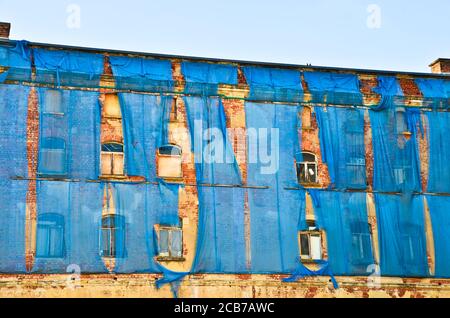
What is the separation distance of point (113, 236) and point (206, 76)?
279 inches

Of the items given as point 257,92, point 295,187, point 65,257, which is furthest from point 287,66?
point 65,257

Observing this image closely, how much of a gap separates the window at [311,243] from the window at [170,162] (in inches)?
201

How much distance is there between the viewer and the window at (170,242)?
95.7 ft

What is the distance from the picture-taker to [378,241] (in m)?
30.7

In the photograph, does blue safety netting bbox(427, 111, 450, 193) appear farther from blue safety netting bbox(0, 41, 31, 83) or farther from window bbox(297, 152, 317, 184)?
blue safety netting bbox(0, 41, 31, 83)

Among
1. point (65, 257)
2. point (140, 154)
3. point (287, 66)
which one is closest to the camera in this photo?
point (65, 257)

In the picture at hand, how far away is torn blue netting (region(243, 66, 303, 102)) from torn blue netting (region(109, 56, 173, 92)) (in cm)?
313

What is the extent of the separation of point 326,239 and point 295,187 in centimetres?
223

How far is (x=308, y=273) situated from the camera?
97.8ft

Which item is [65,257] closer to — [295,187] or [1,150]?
[1,150]

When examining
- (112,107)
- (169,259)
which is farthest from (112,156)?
(169,259)

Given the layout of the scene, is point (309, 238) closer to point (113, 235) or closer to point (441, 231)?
point (441, 231)

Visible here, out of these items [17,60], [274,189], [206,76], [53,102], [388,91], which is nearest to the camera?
[17,60]

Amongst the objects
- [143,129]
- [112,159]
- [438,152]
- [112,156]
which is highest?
[143,129]
